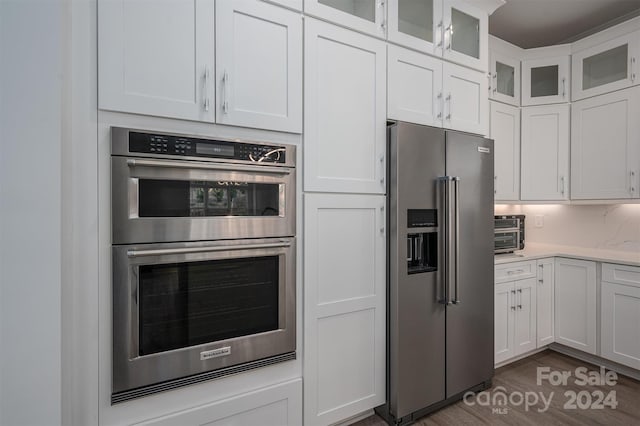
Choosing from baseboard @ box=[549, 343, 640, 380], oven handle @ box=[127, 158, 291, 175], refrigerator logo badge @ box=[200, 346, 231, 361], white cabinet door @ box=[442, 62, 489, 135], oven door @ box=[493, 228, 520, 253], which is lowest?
baseboard @ box=[549, 343, 640, 380]

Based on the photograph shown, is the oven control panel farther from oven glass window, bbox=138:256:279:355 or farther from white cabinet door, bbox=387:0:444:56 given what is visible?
white cabinet door, bbox=387:0:444:56

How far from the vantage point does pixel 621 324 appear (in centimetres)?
258

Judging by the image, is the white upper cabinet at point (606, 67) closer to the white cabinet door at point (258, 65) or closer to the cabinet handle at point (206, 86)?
the white cabinet door at point (258, 65)

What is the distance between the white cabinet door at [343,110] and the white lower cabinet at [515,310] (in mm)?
1477

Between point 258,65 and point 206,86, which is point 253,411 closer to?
point 206,86

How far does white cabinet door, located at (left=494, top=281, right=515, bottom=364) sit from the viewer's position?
260 cm

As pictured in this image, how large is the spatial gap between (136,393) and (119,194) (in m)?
0.81

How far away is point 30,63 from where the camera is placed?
1162 millimetres

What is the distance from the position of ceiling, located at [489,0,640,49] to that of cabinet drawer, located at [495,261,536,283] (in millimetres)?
2191

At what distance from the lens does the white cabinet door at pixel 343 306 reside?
69.8 inches

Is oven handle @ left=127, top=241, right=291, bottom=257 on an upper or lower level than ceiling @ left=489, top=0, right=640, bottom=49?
lower

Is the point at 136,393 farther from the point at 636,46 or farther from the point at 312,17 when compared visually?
the point at 636,46

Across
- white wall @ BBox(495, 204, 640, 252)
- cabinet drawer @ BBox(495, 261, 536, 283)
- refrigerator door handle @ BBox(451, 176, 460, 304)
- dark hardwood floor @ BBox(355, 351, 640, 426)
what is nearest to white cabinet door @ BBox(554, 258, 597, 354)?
dark hardwood floor @ BBox(355, 351, 640, 426)

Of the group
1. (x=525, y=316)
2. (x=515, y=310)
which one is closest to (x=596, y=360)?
(x=525, y=316)
